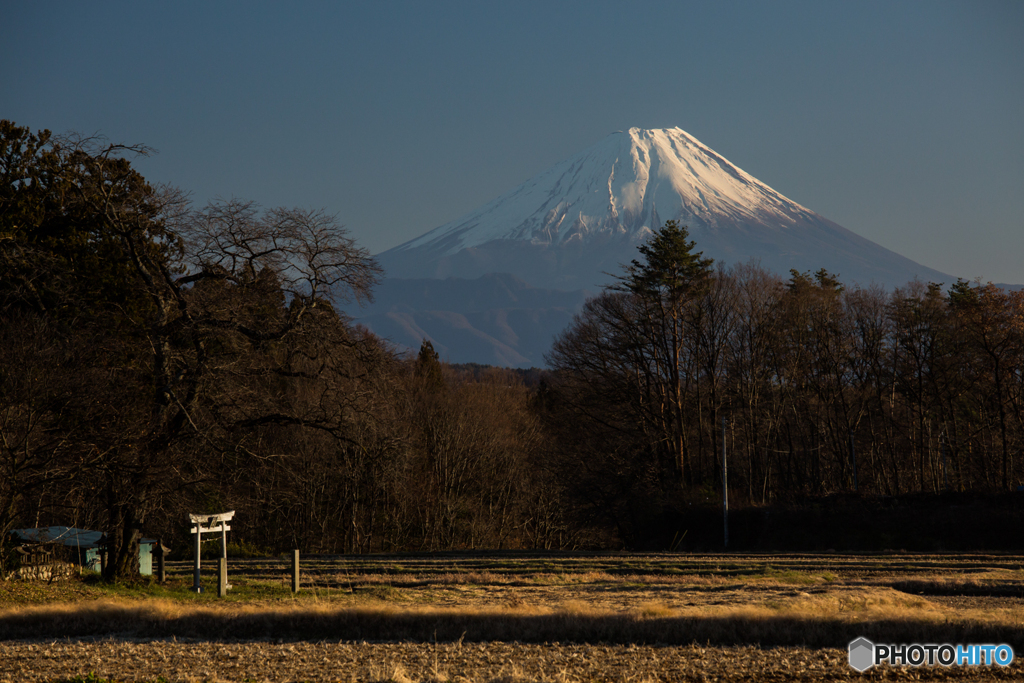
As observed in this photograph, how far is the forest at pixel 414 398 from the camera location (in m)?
18.4

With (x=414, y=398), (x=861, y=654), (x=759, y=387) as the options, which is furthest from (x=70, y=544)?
(x=759, y=387)

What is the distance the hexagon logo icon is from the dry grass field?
0.62ft

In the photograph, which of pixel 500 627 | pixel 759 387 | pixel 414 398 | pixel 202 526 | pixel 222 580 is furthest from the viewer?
pixel 414 398

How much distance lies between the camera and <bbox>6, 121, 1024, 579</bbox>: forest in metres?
18.4

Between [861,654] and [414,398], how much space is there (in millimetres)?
41915

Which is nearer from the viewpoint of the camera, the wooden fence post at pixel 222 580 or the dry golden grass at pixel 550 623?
the dry golden grass at pixel 550 623

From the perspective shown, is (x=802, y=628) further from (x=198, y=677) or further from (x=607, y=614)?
(x=198, y=677)

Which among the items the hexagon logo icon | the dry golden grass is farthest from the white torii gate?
the hexagon logo icon

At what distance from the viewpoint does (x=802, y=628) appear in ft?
39.4

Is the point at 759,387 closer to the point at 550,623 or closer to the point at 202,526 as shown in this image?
the point at 202,526

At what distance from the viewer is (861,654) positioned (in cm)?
1075

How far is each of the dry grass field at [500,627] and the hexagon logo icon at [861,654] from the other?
19 cm

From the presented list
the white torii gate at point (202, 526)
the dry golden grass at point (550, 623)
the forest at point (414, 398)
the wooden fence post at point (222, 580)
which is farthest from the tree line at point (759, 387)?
the dry golden grass at point (550, 623)

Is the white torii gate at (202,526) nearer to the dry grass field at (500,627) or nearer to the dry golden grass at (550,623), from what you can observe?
the dry grass field at (500,627)
